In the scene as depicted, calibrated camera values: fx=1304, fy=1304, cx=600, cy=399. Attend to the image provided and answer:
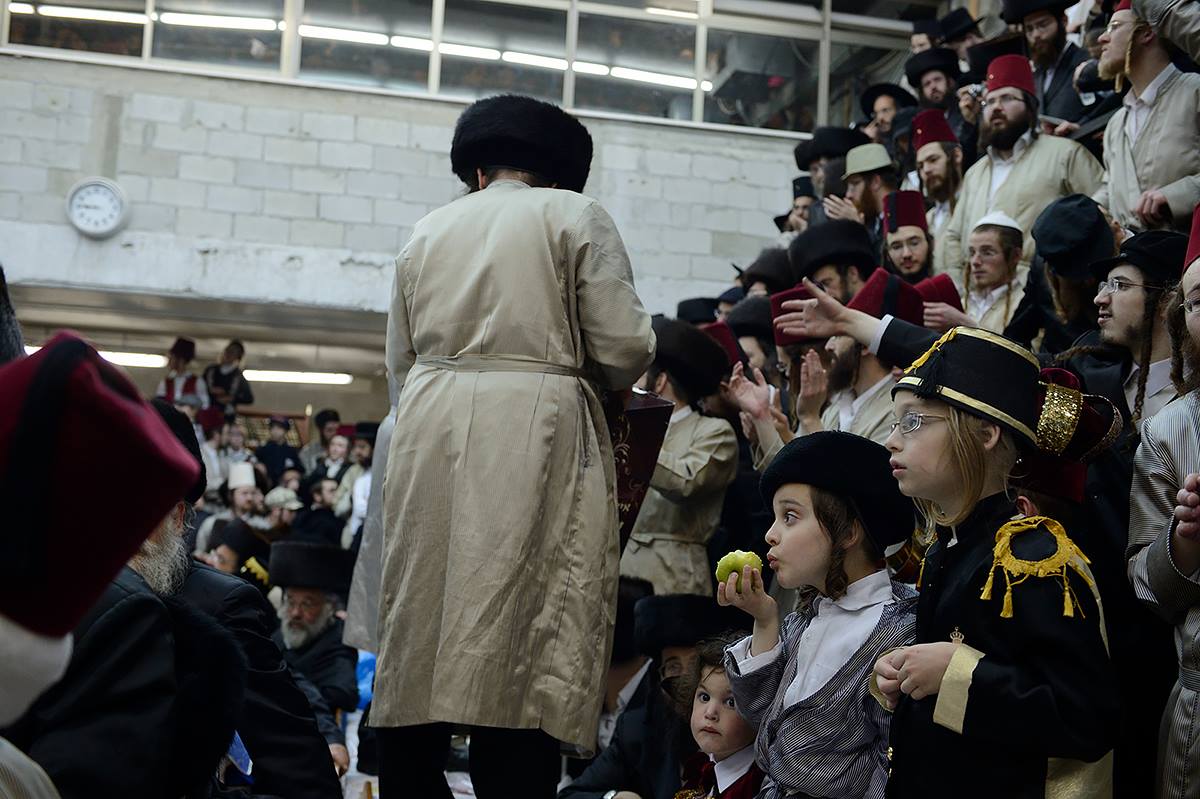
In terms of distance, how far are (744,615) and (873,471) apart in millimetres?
1290

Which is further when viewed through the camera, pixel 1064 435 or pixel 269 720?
pixel 269 720

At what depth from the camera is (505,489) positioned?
10.0ft

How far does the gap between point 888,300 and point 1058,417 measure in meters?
1.60

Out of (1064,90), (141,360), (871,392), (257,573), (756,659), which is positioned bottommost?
(257,573)

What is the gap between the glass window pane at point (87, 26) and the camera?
13.3 metres

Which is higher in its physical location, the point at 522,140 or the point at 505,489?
the point at 522,140

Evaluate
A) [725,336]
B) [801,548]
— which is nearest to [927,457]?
[801,548]

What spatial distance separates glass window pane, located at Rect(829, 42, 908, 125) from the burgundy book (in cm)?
1198

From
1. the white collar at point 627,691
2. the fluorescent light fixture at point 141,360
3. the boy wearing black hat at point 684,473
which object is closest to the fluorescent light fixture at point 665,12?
the fluorescent light fixture at point 141,360

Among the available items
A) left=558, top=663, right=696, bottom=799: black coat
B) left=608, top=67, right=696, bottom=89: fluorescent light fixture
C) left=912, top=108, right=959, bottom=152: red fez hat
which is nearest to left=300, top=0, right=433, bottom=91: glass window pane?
left=608, top=67, right=696, bottom=89: fluorescent light fixture

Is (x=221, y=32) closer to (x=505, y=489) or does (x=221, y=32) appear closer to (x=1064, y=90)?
(x=1064, y=90)

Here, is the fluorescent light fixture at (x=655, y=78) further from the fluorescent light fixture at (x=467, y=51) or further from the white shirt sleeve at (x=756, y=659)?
the white shirt sleeve at (x=756, y=659)

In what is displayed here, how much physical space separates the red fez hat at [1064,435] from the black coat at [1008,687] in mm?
240

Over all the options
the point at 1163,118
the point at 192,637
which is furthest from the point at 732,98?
the point at 192,637
